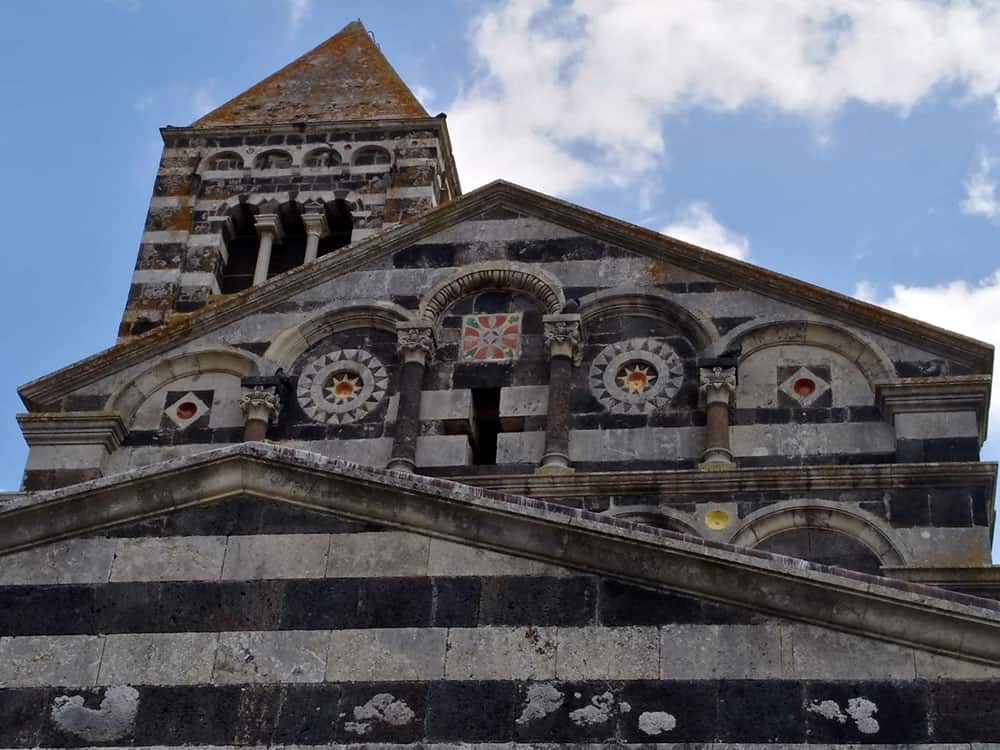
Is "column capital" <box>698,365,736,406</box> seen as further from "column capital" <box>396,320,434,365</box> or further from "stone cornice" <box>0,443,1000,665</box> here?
"stone cornice" <box>0,443,1000,665</box>

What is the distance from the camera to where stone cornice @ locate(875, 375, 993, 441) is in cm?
1766

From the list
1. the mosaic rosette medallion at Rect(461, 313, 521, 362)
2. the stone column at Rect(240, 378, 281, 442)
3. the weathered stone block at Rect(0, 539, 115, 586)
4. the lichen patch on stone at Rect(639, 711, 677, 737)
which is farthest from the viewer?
the mosaic rosette medallion at Rect(461, 313, 521, 362)

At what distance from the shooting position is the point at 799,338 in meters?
18.5

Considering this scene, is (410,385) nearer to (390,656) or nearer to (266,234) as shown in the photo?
(390,656)

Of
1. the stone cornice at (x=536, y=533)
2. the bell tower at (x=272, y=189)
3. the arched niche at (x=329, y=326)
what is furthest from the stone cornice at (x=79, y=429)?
the stone cornice at (x=536, y=533)

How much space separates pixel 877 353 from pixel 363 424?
14.4 feet

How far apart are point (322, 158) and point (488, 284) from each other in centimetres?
876

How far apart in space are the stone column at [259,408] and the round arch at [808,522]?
426 cm

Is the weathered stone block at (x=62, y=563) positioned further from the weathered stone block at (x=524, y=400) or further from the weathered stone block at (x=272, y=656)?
the weathered stone block at (x=524, y=400)

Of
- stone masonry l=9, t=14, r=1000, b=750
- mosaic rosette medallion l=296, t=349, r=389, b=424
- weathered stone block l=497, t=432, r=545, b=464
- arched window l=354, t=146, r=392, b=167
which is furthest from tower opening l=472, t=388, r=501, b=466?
arched window l=354, t=146, r=392, b=167

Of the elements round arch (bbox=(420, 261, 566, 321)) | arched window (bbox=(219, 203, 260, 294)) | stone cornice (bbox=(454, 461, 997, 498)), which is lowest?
stone cornice (bbox=(454, 461, 997, 498))

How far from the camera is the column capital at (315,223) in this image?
2672 centimetres

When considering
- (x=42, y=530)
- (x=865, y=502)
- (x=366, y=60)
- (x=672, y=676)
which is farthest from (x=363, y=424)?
(x=366, y=60)

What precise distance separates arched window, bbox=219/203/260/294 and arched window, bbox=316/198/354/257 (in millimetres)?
903
